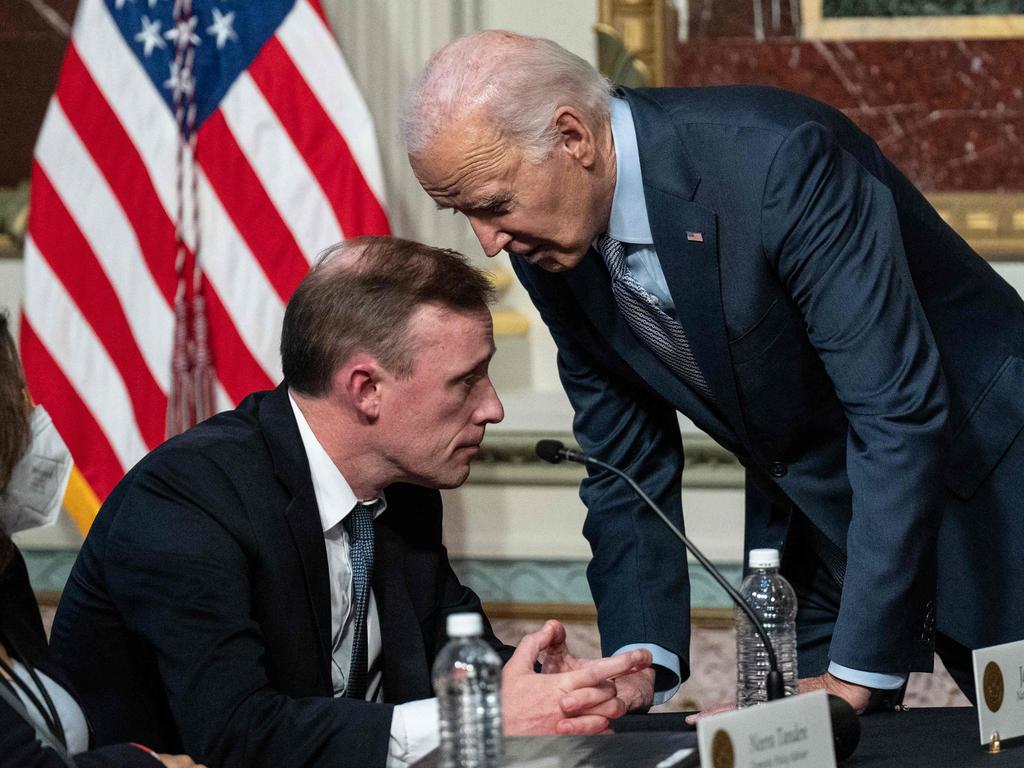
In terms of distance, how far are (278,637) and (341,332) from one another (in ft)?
1.57

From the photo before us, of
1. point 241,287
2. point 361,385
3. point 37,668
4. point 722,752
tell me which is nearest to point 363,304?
point 361,385

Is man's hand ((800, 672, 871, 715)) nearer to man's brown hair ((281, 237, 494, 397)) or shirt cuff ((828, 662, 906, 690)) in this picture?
shirt cuff ((828, 662, 906, 690))

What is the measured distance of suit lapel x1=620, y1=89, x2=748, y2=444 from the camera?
2.27m

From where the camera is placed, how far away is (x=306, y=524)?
2.35 m

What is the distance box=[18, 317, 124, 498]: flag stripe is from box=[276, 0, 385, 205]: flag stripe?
1038 millimetres

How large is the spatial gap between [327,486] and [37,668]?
Answer: 56 cm

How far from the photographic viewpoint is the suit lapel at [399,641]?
2451 millimetres

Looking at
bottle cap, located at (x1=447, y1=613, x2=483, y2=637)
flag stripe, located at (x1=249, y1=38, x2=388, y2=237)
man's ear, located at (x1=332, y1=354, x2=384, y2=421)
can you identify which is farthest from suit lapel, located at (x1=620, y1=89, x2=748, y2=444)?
flag stripe, located at (x1=249, y1=38, x2=388, y2=237)

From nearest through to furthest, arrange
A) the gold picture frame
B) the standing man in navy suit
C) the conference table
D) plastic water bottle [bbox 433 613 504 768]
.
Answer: plastic water bottle [bbox 433 613 504 768] → the conference table → the standing man in navy suit → the gold picture frame

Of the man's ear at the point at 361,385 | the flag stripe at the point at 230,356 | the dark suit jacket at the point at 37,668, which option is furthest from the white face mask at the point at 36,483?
the flag stripe at the point at 230,356

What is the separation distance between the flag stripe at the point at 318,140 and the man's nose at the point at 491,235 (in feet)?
6.61

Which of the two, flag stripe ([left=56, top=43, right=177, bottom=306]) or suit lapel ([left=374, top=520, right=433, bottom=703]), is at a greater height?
flag stripe ([left=56, top=43, right=177, bottom=306])

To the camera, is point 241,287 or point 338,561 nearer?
point 338,561

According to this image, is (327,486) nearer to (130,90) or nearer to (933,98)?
(130,90)
